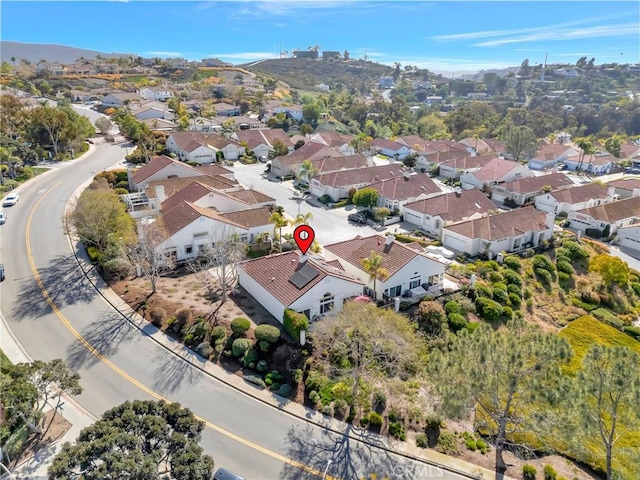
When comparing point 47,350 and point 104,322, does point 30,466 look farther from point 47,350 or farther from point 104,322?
point 104,322

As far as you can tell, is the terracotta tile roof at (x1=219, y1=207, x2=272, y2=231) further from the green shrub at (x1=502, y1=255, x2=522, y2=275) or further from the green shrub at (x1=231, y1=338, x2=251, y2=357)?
the green shrub at (x1=502, y1=255, x2=522, y2=275)

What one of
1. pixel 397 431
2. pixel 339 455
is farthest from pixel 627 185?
pixel 339 455

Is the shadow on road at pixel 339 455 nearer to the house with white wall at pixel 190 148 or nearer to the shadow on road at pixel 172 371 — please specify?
the shadow on road at pixel 172 371

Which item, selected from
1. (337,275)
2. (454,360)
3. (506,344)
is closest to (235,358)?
(337,275)

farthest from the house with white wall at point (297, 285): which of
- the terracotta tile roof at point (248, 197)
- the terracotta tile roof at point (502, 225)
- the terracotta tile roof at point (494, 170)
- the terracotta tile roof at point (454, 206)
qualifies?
the terracotta tile roof at point (494, 170)

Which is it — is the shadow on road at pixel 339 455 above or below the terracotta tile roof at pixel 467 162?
below

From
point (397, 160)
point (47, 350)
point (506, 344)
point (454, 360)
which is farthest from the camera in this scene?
point (397, 160)

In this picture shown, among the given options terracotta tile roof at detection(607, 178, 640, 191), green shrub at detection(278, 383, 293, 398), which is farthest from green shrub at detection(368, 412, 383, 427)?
terracotta tile roof at detection(607, 178, 640, 191)
